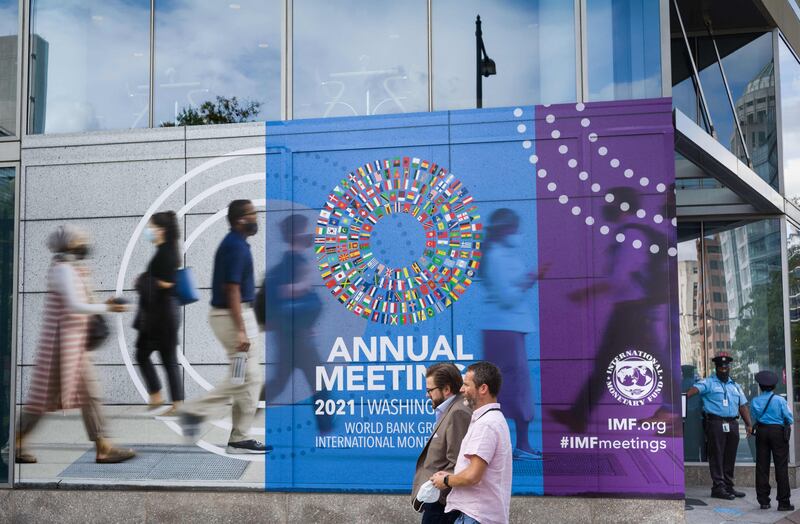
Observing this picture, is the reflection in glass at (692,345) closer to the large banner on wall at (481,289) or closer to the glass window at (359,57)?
the large banner on wall at (481,289)

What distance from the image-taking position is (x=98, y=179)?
35.1 feet

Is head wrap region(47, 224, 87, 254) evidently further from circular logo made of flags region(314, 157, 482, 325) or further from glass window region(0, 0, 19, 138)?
circular logo made of flags region(314, 157, 482, 325)

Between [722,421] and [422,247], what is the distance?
223 inches

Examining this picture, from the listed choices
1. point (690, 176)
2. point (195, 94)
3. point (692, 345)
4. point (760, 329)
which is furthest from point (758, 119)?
point (195, 94)

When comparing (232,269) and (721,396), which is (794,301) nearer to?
(721,396)

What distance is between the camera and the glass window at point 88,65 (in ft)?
35.6

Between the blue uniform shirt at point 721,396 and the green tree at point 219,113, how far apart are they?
7257 mm

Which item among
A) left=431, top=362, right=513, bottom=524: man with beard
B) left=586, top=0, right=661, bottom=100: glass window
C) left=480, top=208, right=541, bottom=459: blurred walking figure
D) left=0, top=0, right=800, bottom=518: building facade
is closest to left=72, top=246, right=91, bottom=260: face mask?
left=0, top=0, right=800, bottom=518: building facade

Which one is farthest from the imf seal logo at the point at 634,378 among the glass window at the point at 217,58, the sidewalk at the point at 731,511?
the glass window at the point at 217,58

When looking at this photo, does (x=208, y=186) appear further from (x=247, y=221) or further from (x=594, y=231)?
(x=594, y=231)

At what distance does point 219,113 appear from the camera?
34.9 ft

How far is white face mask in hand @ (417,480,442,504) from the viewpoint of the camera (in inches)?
241

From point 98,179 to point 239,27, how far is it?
93.6 inches

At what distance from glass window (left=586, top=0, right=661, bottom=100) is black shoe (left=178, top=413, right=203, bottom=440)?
17.9 feet
